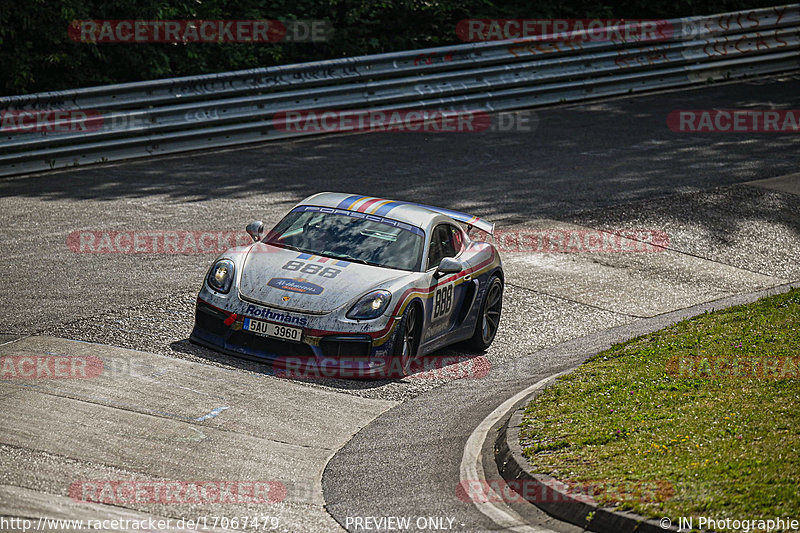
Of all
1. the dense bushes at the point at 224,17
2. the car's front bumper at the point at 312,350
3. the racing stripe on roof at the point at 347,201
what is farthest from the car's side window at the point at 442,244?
the dense bushes at the point at 224,17

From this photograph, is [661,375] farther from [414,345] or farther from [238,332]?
[238,332]

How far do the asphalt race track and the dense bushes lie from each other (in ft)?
9.71

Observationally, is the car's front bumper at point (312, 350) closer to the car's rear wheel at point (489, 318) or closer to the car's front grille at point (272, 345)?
the car's front grille at point (272, 345)

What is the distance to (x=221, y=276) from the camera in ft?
32.0

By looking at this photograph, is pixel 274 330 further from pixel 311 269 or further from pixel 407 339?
pixel 407 339

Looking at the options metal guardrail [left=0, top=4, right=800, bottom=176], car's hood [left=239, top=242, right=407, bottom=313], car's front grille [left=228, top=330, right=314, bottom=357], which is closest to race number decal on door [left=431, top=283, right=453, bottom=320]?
car's hood [left=239, top=242, right=407, bottom=313]

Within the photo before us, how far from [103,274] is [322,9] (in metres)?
11.7

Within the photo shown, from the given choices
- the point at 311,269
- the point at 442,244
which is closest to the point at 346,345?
the point at 311,269

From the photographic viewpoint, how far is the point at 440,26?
76.1 ft

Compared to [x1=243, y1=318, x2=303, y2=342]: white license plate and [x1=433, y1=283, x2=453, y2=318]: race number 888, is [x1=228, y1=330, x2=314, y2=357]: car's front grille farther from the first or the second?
[x1=433, y1=283, x2=453, y2=318]: race number 888

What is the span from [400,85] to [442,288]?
10.3 meters

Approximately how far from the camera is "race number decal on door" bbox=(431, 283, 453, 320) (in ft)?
33.2

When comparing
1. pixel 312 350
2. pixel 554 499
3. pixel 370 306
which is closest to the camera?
pixel 554 499

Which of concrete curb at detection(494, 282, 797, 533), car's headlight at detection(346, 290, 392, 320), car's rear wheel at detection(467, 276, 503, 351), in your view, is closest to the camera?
concrete curb at detection(494, 282, 797, 533)
